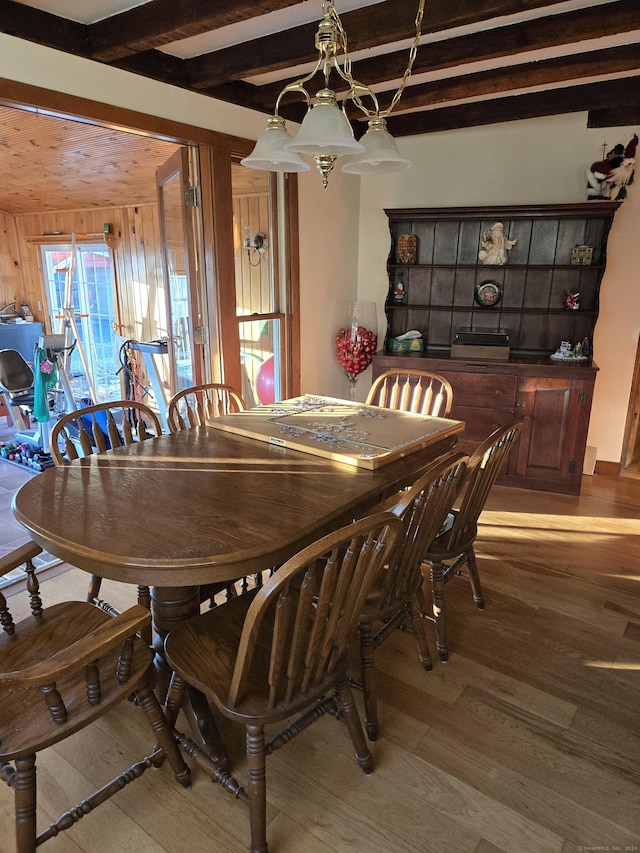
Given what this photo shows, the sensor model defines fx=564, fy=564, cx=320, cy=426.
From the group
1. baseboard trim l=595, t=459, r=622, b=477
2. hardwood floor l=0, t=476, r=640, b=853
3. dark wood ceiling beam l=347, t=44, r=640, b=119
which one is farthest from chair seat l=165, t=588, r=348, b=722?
baseboard trim l=595, t=459, r=622, b=477

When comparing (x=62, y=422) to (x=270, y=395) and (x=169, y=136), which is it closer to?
(x=169, y=136)

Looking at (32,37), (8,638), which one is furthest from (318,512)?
(32,37)

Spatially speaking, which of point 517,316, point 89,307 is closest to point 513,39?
point 517,316

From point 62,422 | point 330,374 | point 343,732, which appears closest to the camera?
point 343,732

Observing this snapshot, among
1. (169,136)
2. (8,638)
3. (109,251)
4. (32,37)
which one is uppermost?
(32,37)

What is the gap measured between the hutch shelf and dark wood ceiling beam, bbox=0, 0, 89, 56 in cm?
246

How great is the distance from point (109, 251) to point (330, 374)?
9.91 feet

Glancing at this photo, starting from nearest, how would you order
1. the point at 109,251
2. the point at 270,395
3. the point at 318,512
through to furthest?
the point at 318,512 < the point at 270,395 < the point at 109,251

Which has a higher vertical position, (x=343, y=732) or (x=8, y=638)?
(x=8, y=638)

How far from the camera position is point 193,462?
2.04 m

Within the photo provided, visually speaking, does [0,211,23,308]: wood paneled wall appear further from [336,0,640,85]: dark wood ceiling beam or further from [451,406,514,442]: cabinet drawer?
[451,406,514,442]: cabinet drawer

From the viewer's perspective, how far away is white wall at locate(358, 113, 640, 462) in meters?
3.86

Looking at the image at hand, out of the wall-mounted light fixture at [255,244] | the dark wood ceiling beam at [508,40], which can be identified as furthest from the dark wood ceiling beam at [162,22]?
the wall-mounted light fixture at [255,244]

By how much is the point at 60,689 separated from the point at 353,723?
81 cm
